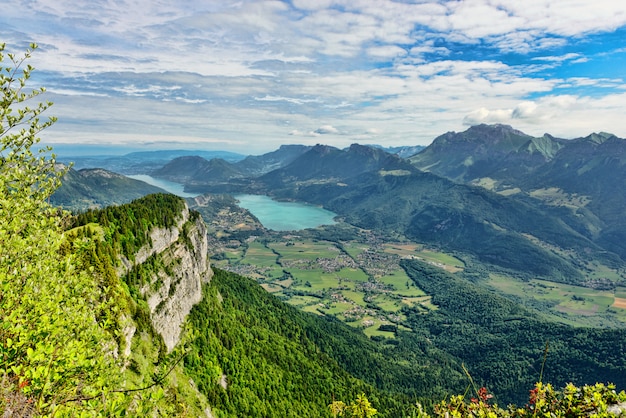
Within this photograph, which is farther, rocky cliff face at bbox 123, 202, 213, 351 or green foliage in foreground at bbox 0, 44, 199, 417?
rocky cliff face at bbox 123, 202, 213, 351

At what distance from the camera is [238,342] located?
95875 mm

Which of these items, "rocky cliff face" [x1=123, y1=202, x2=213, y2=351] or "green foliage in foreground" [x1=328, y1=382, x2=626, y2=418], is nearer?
"green foliage in foreground" [x1=328, y1=382, x2=626, y2=418]

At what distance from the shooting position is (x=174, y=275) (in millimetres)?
88875

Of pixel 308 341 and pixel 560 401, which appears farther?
pixel 308 341

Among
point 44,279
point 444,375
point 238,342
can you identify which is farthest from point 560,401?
point 444,375

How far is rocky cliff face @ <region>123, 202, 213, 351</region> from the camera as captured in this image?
74.8 metres

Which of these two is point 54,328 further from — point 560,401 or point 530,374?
point 530,374

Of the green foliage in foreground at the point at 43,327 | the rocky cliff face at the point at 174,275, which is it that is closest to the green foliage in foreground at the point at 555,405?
the green foliage in foreground at the point at 43,327

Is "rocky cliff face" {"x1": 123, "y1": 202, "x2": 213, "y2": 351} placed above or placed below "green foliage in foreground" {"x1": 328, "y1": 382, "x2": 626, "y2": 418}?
below

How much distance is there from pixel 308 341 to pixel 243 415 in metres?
65.3

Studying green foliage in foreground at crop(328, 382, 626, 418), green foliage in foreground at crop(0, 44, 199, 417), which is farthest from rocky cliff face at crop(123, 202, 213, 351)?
green foliage in foreground at crop(328, 382, 626, 418)

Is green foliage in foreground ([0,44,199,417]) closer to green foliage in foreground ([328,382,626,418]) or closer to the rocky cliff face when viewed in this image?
green foliage in foreground ([328,382,626,418])

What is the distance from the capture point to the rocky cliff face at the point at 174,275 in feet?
245

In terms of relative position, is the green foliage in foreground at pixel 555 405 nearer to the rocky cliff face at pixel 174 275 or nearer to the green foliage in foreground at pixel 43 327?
the green foliage in foreground at pixel 43 327
